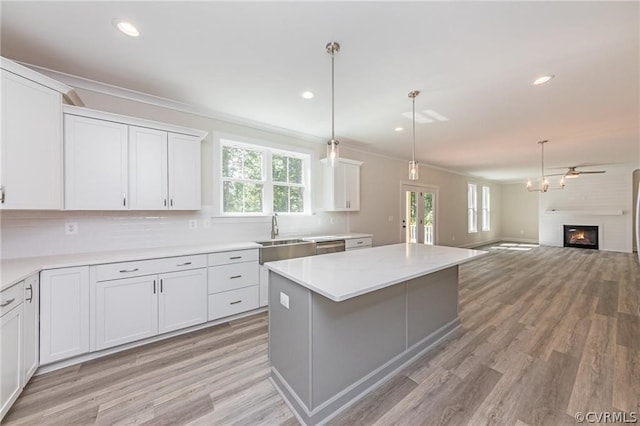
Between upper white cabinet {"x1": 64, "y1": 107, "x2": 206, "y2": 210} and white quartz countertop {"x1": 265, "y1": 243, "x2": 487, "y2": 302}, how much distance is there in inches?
67.2

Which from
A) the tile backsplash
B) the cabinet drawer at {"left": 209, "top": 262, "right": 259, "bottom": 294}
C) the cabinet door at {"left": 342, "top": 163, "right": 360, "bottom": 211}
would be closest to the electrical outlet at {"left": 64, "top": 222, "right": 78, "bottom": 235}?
the tile backsplash

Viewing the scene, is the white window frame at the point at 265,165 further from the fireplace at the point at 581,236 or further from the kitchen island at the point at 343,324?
Result: the fireplace at the point at 581,236

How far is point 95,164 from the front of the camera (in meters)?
2.38

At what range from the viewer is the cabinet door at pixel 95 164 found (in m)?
2.26

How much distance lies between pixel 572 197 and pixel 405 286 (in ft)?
31.8

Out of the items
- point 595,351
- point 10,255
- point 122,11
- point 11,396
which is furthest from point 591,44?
point 10,255

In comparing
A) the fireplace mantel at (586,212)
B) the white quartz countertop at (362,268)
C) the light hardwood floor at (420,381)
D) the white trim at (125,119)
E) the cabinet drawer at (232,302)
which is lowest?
the light hardwood floor at (420,381)

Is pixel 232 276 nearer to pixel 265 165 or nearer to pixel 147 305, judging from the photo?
pixel 147 305

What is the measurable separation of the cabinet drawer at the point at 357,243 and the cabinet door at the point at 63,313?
3.17 m

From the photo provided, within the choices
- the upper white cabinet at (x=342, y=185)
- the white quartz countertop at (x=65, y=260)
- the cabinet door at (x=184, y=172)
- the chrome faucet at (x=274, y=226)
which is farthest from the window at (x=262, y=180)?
the white quartz countertop at (x=65, y=260)

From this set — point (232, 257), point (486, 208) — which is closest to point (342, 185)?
point (232, 257)

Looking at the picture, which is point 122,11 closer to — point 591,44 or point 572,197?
point 591,44

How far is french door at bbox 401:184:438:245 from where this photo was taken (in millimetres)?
6281
